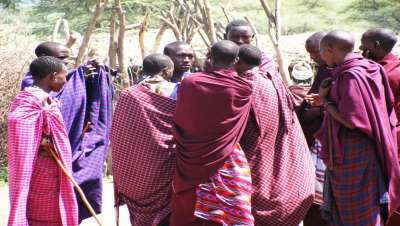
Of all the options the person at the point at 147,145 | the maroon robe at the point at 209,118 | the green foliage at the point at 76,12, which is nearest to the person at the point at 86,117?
the person at the point at 147,145

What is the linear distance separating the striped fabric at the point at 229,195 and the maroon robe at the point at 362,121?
0.56m

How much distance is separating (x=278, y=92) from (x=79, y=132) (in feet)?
4.55

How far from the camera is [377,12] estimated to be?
79.6 feet

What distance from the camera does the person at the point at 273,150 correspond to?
4559 millimetres

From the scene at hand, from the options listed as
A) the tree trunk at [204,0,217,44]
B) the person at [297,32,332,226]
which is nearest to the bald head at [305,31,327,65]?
the person at [297,32,332,226]

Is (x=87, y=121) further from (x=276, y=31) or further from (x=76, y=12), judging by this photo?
(x=76, y=12)

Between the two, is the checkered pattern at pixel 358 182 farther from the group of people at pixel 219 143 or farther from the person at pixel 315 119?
the person at pixel 315 119

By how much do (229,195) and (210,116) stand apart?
0.52m

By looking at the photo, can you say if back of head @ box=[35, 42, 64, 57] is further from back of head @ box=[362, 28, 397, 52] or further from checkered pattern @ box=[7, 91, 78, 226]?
back of head @ box=[362, 28, 397, 52]

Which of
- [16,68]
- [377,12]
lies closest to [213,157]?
[16,68]

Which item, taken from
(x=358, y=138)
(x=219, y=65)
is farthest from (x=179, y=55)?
(x=358, y=138)

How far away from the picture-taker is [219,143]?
4297 mm

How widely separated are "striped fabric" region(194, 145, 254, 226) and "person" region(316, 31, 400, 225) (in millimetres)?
558

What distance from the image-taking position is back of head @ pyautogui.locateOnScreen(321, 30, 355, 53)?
174 inches
